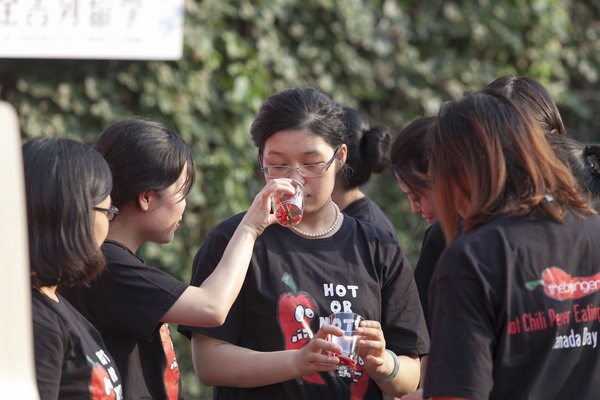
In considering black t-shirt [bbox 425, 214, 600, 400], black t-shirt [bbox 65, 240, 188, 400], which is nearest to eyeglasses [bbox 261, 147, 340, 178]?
black t-shirt [bbox 65, 240, 188, 400]

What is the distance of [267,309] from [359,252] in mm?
404

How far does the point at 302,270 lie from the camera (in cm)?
290

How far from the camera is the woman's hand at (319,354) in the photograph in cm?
255

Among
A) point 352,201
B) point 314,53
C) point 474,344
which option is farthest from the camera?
point 314,53

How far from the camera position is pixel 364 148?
425cm

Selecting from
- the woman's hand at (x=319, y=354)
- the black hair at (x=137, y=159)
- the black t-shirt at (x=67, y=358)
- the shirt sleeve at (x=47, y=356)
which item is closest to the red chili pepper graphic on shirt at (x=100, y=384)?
the black t-shirt at (x=67, y=358)

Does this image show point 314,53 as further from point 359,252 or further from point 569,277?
point 569,277

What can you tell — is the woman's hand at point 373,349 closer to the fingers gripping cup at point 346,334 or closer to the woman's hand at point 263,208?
the fingers gripping cup at point 346,334

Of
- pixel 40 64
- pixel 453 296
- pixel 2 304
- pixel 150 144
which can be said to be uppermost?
pixel 40 64

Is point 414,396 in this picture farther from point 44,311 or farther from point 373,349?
point 44,311

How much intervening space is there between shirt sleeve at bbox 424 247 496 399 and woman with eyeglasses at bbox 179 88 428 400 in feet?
1.90

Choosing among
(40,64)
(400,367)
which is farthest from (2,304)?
(40,64)

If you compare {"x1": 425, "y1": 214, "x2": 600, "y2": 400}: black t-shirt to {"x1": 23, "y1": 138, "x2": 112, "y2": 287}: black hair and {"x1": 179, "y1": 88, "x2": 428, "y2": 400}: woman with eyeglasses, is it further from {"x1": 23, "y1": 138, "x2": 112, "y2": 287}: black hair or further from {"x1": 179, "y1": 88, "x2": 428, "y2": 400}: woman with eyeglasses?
{"x1": 23, "y1": 138, "x2": 112, "y2": 287}: black hair

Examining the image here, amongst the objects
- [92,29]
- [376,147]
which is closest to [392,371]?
[376,147]
